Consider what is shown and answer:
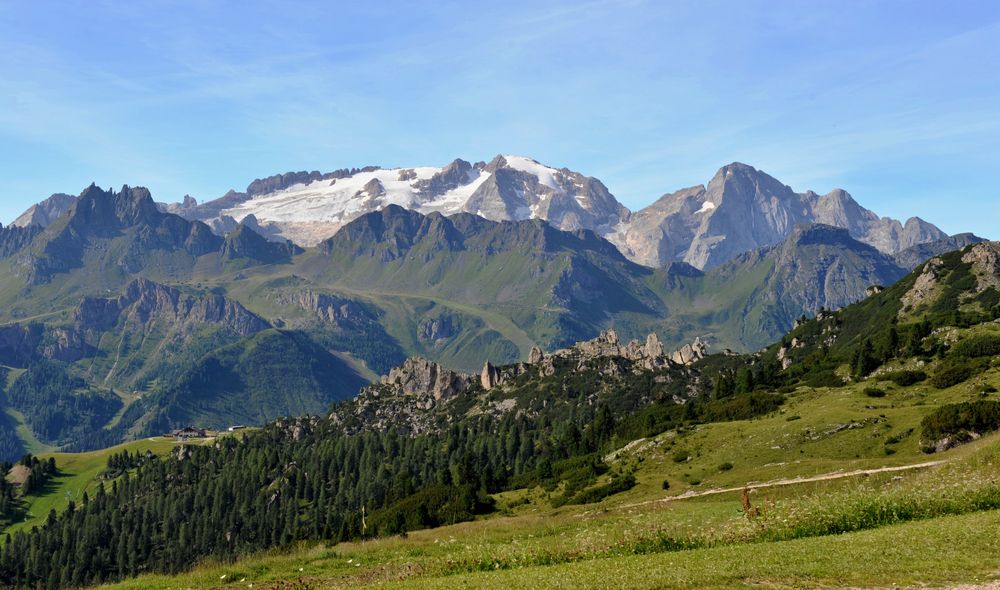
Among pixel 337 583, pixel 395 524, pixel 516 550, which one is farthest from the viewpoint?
pixel 395 524

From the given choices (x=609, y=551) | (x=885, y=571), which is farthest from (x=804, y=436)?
(x=885, y=571)

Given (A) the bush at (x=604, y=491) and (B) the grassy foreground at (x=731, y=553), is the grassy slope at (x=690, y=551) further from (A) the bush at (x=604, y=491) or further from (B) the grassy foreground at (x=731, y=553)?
(A) the bush at (x=604, y=491)

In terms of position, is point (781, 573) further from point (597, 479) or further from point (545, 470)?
point (545, 470)

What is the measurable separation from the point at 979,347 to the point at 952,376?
26069 mm

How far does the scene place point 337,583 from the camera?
4088cm

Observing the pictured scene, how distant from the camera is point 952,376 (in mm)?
126188

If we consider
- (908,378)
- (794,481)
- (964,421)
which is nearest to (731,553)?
(794,481)

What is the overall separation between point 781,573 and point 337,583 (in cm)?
2184

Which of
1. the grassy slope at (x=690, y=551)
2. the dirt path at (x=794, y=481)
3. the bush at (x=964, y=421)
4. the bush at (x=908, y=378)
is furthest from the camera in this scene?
the bush at (x=908, y=378)

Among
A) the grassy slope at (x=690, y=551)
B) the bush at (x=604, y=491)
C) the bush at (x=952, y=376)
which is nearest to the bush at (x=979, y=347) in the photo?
the bush at (x=952, y=376)

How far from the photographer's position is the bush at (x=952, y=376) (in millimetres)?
125000

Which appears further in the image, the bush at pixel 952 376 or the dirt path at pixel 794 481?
the bush at pixel 952 376

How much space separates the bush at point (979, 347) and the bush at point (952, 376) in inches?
634

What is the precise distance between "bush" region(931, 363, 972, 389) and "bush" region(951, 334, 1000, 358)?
16.1m
